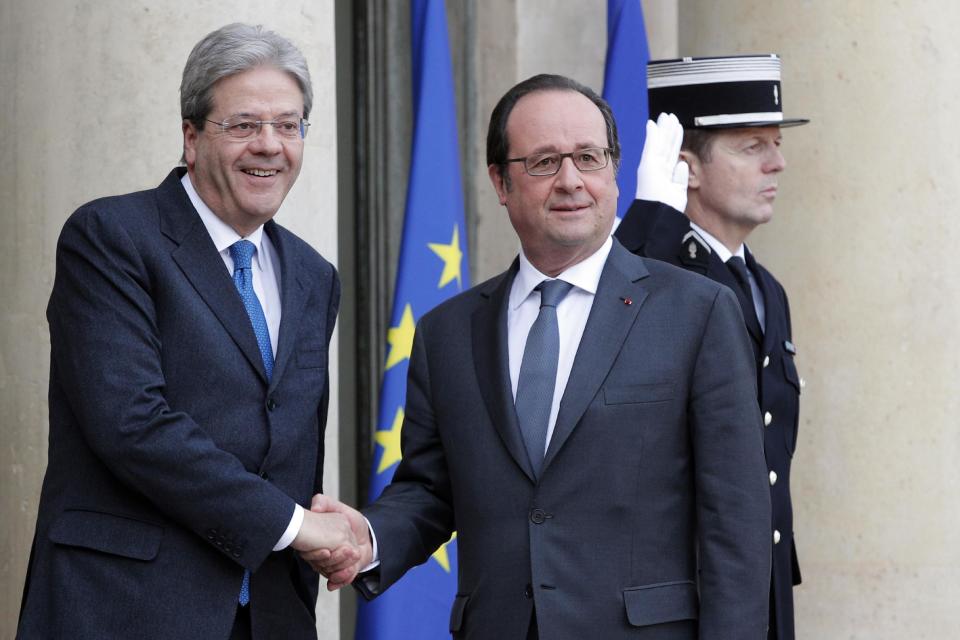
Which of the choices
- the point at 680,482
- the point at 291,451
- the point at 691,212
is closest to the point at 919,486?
the point at 691,212

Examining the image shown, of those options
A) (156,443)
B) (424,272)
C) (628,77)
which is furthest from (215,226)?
(628,77)

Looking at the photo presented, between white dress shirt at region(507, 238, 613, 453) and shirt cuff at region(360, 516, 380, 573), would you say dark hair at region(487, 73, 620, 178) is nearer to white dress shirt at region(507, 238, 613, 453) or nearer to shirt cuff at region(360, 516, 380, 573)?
white dress shirt at region(507, 238, 613, 453)

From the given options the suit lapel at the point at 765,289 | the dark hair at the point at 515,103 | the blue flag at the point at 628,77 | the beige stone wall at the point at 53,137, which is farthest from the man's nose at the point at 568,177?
the blue flag at the point at 628,77

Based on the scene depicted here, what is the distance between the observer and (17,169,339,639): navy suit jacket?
3.01 meters

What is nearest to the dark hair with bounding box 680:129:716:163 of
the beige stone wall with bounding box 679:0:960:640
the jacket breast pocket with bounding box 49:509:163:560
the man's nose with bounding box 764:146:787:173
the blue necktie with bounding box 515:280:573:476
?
the man's nose with bounding box 764:146:787:173

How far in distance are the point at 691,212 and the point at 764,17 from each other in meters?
1.52

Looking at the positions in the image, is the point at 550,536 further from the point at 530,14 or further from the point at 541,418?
the point at 530,14

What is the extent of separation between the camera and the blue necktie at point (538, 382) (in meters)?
3.13

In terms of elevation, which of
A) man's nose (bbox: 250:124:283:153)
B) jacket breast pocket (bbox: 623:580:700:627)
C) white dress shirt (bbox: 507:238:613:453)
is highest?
man's nose (bbox: 250:124:283:153)

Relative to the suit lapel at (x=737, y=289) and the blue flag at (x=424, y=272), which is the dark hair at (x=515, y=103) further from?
the blue flag at (x=424, y=272)

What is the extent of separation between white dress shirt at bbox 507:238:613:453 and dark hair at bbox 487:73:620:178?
21 cm

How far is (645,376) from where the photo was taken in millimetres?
3102

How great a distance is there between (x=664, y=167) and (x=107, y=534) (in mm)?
1881

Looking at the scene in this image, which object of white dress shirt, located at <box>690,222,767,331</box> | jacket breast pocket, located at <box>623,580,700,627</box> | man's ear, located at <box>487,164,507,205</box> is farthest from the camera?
white dress shirt, located at <box>690,222,767,331</box>
